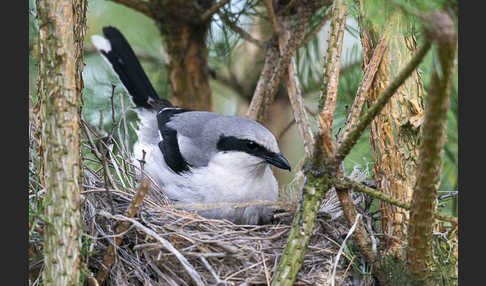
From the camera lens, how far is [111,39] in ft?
11.6

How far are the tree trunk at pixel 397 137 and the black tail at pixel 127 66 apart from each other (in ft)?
5.60

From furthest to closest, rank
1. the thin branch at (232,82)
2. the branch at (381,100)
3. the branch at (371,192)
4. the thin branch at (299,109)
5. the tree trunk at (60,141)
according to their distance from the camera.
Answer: the thin branch at (232,82), the thin branch at (299,109), the branch at (371,192), the tree trunk at (60,141), the branch at (381,100)

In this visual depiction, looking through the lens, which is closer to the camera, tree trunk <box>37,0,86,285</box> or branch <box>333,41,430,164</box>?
branch <box>333,41,430,164</box>

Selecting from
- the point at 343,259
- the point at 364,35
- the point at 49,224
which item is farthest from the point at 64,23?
the point at 343,259

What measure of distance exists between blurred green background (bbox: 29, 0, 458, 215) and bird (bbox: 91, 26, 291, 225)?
30cm

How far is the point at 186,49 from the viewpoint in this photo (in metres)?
3.70

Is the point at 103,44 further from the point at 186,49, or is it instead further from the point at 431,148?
the point at 431,148

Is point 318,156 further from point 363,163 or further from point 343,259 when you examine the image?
point 363,163

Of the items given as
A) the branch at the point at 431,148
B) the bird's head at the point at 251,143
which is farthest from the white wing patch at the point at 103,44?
the branch at the point at 431,148

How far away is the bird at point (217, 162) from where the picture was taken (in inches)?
105

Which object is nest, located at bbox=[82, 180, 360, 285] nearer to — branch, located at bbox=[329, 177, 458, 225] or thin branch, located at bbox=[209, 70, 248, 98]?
branch, located at bbox=[329, 177, 458, 225]

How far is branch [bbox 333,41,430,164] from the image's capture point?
4.62ft

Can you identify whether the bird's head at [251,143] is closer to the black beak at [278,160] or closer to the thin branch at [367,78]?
the black beak at [278,160]

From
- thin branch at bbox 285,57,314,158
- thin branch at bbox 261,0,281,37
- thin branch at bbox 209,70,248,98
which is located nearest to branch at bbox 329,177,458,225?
thin branch at bbox 285,57,314,158
